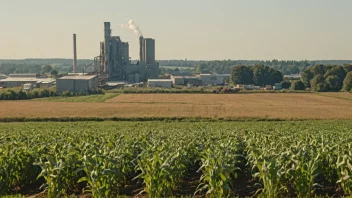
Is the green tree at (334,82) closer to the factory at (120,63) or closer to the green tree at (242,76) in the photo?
the green tree at (242,76)

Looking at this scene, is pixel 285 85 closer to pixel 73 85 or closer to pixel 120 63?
pixel 120 63

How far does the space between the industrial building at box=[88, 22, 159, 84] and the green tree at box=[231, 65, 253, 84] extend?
80.0 feet

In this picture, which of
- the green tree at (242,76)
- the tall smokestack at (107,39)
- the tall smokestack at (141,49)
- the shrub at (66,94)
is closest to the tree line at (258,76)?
the green tree at (242,76)

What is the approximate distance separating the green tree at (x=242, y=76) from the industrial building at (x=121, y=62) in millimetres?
24396

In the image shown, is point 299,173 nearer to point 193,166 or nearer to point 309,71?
point 193,166

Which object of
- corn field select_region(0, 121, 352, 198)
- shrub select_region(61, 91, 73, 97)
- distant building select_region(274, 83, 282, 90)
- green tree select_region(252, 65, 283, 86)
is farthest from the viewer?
green tree select_region(252, 65, 283, 86)

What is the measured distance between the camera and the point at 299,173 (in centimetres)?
1113

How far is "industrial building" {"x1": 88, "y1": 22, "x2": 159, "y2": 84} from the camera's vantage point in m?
123

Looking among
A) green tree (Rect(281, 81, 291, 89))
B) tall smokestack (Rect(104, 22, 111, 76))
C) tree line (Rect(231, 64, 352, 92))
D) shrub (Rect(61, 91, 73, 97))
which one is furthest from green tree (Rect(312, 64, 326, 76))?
shrub (Rect(61, 91, 73, 97))

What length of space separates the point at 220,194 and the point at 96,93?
8418cm

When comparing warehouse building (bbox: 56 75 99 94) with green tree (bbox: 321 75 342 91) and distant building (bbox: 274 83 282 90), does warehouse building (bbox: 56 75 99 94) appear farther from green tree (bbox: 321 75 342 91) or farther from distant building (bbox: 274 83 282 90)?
green tree (bbox: 321 75 342 91)

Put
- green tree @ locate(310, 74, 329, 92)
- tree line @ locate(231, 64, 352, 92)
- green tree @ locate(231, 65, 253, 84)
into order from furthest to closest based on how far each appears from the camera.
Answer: green tree @ locate(231, 65, 253, 84) → tree line @ locate(231, 64, 352, 92) → green tree @ locate(310, 74, 329, 92)

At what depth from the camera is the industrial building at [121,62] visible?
402 feet

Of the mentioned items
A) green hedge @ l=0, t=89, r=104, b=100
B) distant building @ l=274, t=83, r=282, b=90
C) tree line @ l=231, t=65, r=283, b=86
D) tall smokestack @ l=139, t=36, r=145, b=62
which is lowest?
distant building @ l=274, t=83, r=282, b=90
